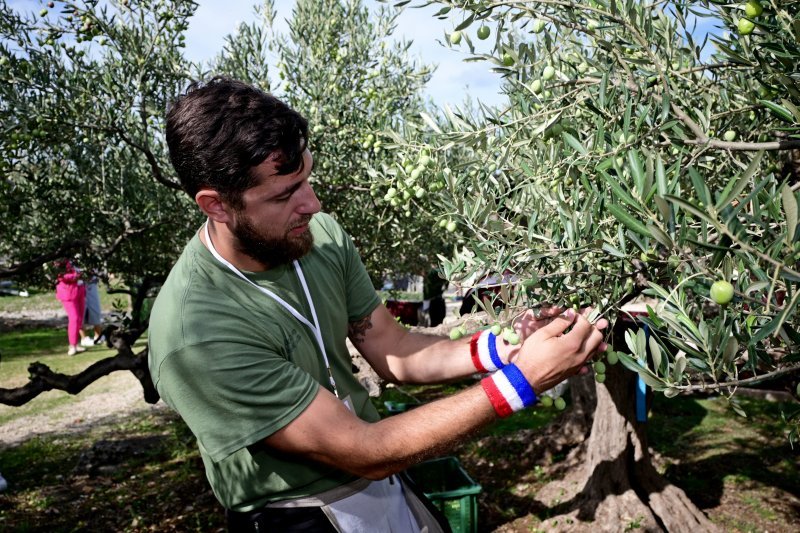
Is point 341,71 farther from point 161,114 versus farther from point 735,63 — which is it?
point 735,63

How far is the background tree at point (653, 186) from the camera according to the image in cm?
131

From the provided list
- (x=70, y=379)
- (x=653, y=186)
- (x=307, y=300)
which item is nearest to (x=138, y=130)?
(x=70, y=379)

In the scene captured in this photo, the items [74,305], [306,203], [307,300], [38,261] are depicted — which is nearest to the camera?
[306,203]

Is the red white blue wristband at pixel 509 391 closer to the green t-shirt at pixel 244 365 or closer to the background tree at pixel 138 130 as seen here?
the green t-shirt at pixel 244 365

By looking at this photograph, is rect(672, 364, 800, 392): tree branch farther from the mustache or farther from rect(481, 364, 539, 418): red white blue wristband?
the mustache

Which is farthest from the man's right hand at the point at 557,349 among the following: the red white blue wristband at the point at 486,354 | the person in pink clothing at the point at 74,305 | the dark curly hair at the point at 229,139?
the person in pink clothing at the point at 74,305

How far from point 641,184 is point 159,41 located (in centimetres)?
474

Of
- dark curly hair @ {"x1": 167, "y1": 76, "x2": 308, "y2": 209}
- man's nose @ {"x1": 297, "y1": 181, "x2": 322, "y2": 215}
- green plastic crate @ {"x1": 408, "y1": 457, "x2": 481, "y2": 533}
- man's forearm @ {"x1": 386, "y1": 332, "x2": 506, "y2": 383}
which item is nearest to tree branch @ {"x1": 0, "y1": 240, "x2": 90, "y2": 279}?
green plastic crate @ {"x1": 408, "y1": 457, "x2": 481, "y2": 533}

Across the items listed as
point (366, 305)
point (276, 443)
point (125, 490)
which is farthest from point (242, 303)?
point (125, 490)

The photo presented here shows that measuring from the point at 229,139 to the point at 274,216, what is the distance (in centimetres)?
32

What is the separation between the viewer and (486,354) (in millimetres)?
2764

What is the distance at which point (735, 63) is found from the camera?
6.35 feet

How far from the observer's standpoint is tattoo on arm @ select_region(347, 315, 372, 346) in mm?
3070

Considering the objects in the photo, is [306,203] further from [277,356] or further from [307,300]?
[277,356]
